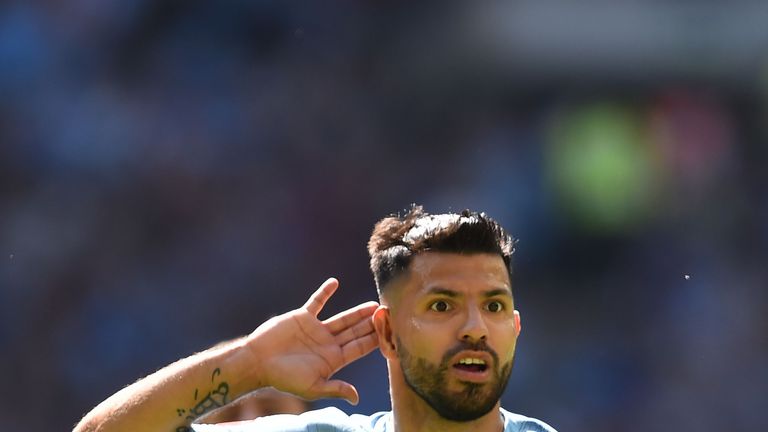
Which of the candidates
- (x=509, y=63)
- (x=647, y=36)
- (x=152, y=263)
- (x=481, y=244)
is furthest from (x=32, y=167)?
(x=481, y=244)

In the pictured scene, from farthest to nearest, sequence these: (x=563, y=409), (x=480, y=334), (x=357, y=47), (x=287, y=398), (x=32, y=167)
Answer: (x=357, y=47) → (x=32, y=167) → (x=563, y=409) → (x=287, y=398) → (x=480, y=334)

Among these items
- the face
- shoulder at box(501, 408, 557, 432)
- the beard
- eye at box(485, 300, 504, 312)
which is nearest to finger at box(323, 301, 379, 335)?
the face

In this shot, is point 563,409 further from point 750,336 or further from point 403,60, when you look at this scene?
point 403,60

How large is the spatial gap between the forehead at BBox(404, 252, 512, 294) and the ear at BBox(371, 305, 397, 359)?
0.13 metres

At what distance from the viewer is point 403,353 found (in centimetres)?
447

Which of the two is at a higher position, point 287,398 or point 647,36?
point 647,36

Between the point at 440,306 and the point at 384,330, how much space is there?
260 mm

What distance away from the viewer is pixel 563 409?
10922mm

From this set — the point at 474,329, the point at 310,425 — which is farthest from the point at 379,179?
the point at 474,329

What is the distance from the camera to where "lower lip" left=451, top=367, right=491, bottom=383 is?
4.25 meters

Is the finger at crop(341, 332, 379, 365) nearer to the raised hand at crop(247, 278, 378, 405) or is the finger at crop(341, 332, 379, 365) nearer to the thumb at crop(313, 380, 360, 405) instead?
the raised hand at crop(247, 278, 378, 405)

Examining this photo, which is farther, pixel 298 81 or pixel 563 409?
pixel 298 81

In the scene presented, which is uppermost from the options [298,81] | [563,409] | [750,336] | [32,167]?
[298,81]

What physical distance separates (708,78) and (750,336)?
2749 millimetres
